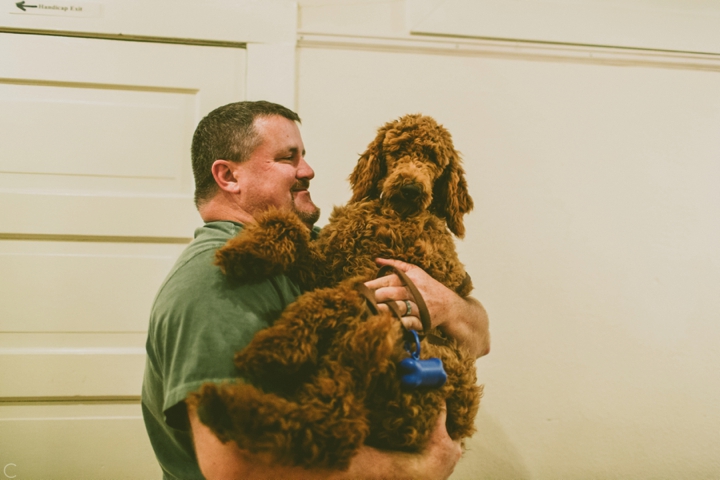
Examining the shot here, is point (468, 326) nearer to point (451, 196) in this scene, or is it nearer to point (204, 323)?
point (451, 196)

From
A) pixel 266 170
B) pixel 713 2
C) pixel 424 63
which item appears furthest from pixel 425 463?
pixel 713 2

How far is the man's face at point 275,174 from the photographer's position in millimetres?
1137

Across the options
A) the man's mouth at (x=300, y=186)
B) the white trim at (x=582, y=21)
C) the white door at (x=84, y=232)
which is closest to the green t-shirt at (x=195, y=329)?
the man's mouth at (x=300, y=186)

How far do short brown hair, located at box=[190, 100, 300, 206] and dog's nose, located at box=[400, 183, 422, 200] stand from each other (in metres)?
0.45

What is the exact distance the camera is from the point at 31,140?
157cm

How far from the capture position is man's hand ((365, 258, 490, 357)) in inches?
34.7

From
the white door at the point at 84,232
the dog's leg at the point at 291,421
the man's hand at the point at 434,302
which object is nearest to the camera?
the dog's leg at the point at 291,421

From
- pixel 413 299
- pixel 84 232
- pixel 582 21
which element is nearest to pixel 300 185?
pixel 413 299

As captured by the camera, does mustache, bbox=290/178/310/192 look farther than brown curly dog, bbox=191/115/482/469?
Yes

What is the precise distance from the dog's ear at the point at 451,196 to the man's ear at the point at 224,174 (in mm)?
528

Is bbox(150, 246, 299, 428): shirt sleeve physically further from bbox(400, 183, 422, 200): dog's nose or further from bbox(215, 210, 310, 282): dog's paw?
bbox(400, 183, 422, 200): dog's nose

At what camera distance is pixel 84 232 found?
5.15 feet

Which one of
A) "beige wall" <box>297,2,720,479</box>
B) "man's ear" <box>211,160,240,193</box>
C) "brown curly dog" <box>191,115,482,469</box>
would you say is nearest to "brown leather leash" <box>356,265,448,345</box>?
"brown curly dog" <box>191,115,482,469</box>

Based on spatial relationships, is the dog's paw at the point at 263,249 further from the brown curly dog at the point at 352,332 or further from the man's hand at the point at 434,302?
the man's hand at the point at 434,302
